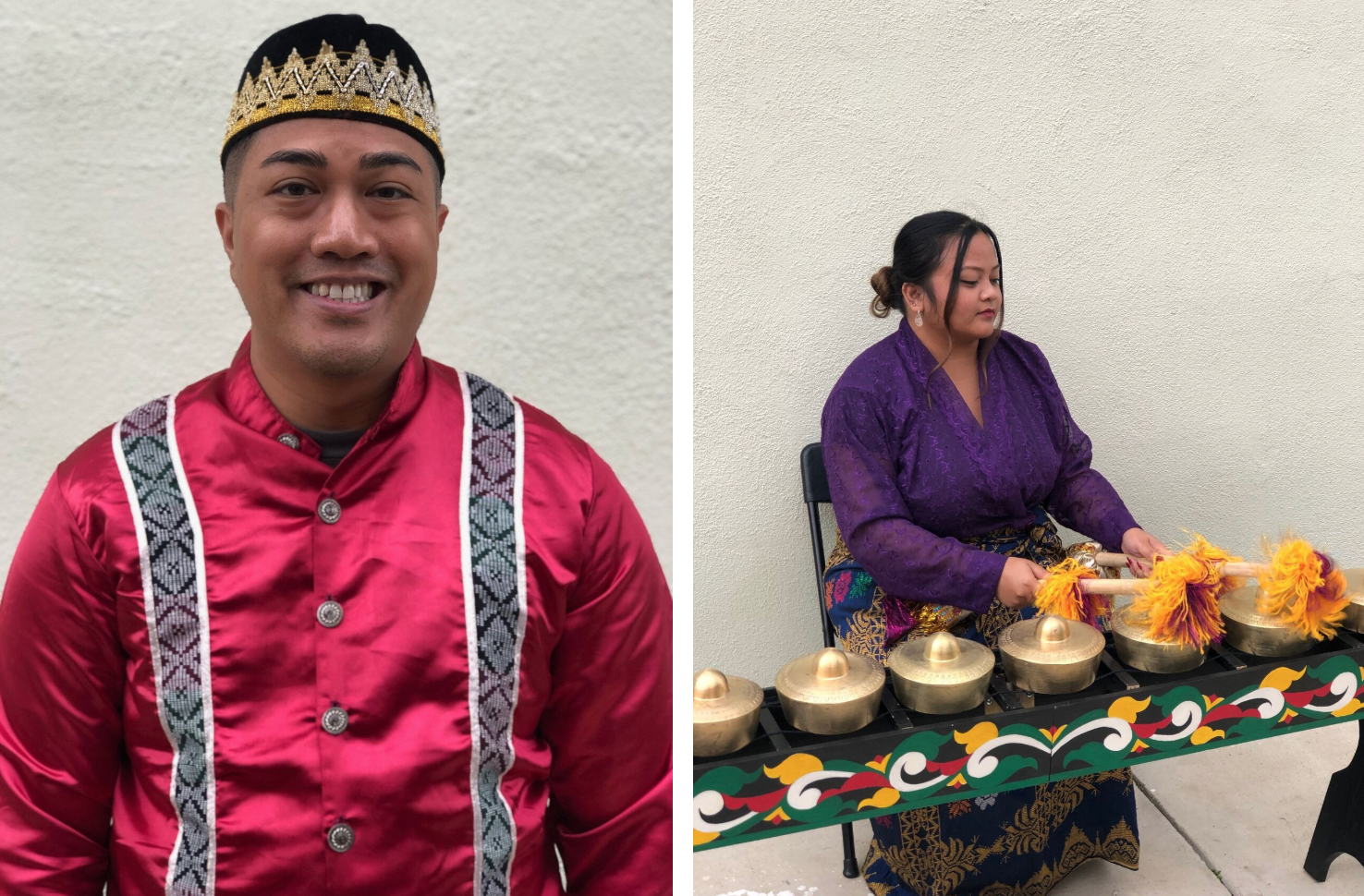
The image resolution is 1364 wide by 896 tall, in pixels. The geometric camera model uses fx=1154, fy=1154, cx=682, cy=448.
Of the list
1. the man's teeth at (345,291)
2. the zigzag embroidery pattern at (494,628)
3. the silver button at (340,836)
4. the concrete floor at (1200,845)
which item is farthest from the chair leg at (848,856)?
the man's teeth at (345,291)

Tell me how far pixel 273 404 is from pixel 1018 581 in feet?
4.76

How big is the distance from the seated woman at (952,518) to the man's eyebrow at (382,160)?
133 cm

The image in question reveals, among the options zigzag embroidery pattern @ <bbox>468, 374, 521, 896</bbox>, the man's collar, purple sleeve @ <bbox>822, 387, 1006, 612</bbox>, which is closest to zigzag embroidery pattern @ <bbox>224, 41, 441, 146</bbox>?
the man's collar

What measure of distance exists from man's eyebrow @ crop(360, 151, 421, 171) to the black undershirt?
1.04ft

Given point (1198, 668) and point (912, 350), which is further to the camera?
point (912, 350)

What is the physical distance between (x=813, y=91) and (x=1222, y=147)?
44.0 inches

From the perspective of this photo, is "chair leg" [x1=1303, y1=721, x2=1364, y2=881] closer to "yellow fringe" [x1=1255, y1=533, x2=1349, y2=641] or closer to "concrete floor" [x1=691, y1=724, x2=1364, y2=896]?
"concrete floor" [x1=691, y1=724, x2=1364, y2=896]

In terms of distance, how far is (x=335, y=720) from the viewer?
129 cm

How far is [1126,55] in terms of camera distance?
2.82 meters

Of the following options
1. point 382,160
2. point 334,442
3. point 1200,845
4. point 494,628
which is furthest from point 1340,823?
point 382,160

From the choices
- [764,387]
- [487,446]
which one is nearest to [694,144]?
[764,387]

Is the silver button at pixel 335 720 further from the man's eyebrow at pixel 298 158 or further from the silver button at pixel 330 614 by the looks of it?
the man's eyebrow at pixel 298 158

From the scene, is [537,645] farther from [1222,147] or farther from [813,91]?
[1222,147]

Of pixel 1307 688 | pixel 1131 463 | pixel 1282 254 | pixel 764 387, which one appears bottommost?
pixel 1307 688
